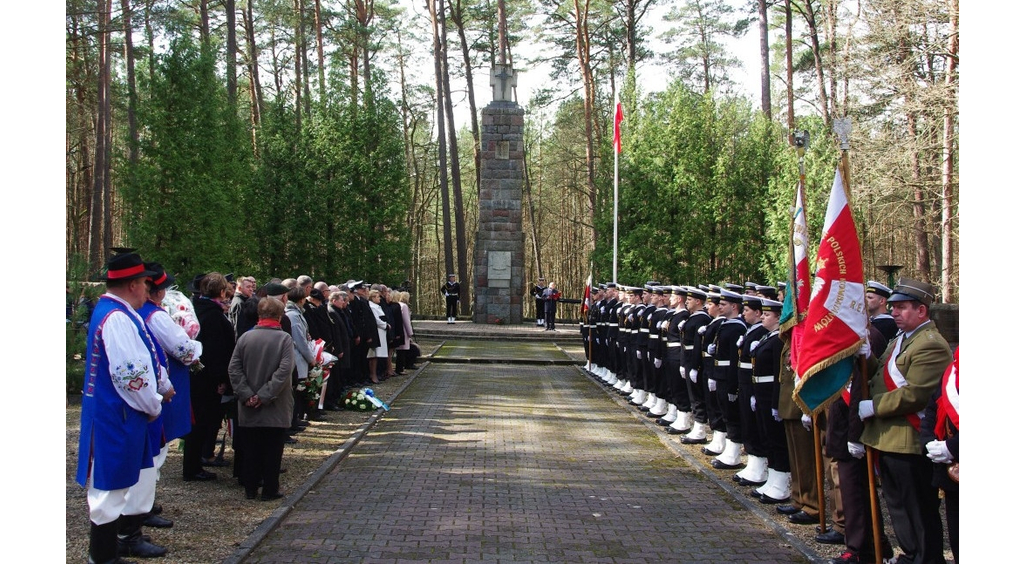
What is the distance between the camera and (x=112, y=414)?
212 inches

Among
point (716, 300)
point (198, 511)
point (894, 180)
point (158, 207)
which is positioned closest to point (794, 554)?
point (716, 300)

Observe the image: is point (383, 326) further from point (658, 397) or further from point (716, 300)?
point (716, 300)

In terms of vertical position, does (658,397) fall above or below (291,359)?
below

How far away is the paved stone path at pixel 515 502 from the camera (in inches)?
247

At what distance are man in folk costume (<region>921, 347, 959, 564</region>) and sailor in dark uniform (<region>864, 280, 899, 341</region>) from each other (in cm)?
273

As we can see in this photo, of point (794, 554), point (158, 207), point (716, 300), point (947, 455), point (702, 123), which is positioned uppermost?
point (702, 123)

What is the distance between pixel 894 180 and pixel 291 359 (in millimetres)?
15218

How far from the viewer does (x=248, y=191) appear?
1054 inches

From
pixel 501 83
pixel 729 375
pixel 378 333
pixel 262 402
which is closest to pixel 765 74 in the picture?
pixel 501 83

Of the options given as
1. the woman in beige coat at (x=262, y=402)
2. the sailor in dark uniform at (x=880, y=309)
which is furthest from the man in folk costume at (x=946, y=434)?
the woman in beige coat at (x=262, y=402)

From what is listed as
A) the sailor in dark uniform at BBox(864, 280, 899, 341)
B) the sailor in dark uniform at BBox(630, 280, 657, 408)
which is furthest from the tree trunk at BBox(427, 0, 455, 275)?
the sailor in dark uniform at BBox(864, 280, 899, 341)

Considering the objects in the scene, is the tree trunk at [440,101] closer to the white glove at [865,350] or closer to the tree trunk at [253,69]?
the tree trunk at [253,69]

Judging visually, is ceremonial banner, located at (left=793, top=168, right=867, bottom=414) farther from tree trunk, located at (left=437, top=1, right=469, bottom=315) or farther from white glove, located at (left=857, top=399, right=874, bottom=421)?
tree trunk, located at (left=437, top=1, right=469, bottom=315)

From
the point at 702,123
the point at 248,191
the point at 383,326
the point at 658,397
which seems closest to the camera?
the point at 658,397
